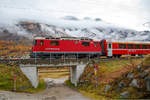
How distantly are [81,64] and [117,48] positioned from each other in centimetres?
1123

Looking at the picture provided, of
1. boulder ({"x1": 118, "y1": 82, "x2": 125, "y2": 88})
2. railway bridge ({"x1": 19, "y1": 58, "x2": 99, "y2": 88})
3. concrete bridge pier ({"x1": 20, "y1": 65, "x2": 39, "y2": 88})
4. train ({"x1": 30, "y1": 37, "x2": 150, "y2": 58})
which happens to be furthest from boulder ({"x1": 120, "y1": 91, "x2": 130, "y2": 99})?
train ({"x1": 30, "y1": 37, "x2": 150, "y2": 58})

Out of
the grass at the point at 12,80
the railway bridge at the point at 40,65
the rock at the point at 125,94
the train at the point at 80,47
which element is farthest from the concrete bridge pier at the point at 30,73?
the rock at the point at 125,94

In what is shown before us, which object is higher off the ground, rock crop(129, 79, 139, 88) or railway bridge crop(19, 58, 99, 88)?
rock crop(129, 79, 139, 88)

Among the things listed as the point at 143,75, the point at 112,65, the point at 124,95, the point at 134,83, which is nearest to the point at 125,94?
the point at 124,95

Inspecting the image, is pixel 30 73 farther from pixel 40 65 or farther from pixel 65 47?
pixel 65 47

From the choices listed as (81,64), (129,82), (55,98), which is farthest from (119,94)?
(81,64)

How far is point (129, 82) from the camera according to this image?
14695mm

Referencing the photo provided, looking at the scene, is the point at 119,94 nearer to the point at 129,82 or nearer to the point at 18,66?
the point at 129,82

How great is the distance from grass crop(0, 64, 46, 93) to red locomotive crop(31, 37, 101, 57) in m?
5.17

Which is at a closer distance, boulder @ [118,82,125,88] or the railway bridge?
boulder @ [118,82,125,88]

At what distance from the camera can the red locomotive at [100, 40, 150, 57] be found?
106 feet

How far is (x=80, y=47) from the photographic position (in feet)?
98.1

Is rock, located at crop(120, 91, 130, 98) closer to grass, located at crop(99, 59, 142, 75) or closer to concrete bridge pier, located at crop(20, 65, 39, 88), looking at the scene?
grass, located at crop(99, 59, 142, 75)

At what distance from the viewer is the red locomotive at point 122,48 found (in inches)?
1276
